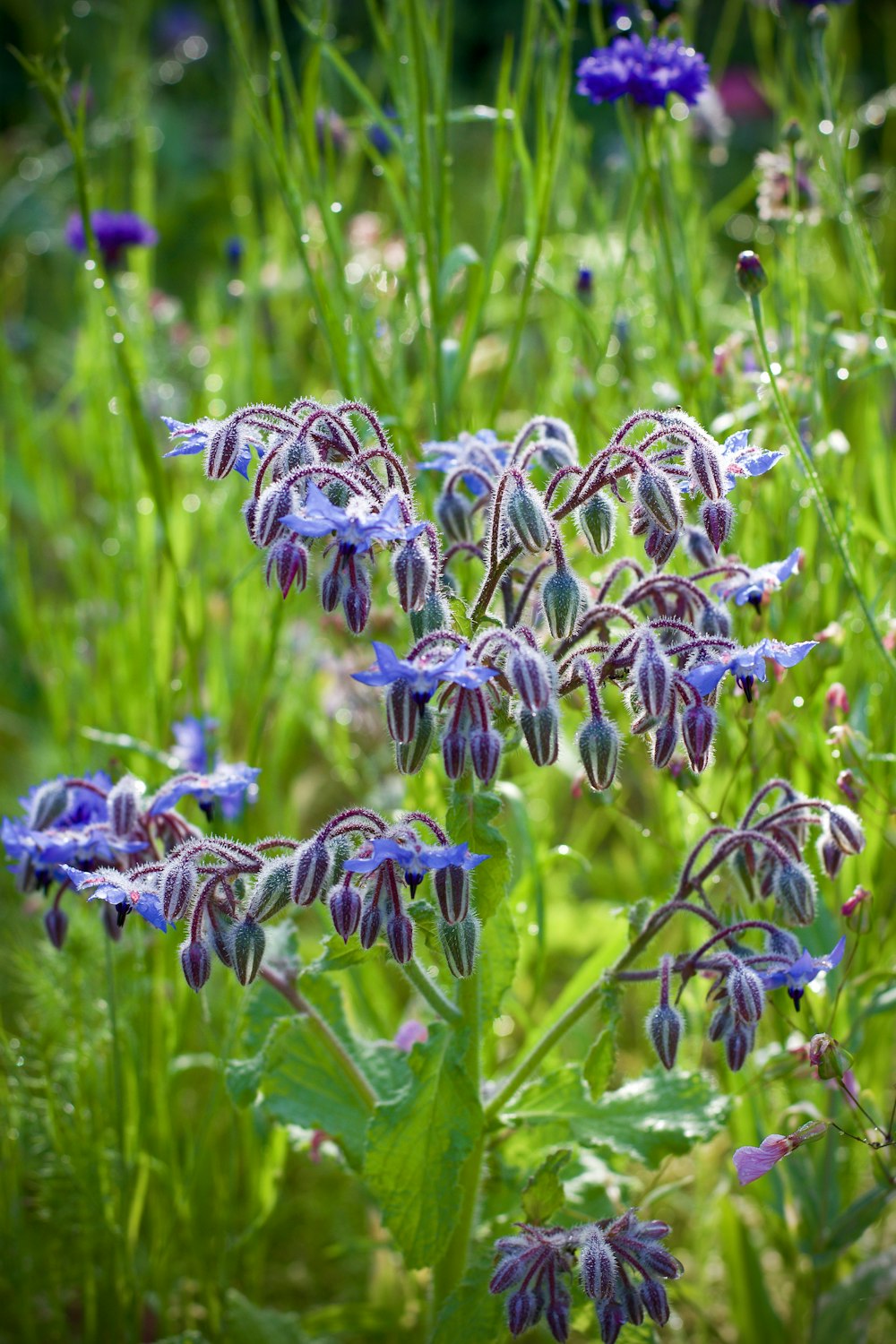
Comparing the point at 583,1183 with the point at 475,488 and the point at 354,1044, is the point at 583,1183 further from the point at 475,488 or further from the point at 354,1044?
the point at 475,488

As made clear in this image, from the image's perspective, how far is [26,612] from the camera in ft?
8.55

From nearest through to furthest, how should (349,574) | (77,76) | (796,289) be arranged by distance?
(349,574) → (796,289) → (77,76)

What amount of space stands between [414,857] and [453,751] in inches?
4.3

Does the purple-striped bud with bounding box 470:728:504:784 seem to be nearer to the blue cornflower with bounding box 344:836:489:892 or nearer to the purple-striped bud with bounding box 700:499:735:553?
the blue cornflower with bounding box 344:836:489:892

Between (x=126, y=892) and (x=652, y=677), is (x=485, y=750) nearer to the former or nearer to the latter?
(x=652, y=677)

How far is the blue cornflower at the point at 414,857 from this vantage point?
1.16m

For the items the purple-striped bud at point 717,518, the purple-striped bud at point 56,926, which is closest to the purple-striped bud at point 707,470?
the purple-striped bud at point 717,518

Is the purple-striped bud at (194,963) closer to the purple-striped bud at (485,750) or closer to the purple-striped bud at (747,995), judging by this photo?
the purple-striped bud at (485,750)

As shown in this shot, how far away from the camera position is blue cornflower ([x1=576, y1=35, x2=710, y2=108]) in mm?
1826

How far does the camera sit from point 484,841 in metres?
1.29

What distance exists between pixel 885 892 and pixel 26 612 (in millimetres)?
1819

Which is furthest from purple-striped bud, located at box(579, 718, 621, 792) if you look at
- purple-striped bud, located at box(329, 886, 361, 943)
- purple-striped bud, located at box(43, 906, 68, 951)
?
purple-striped bud, located at box(43, 906, 68, 951)

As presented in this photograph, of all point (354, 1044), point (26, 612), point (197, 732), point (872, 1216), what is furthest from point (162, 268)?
point (872, 1216)

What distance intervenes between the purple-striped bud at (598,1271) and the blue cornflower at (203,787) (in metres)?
0.65
